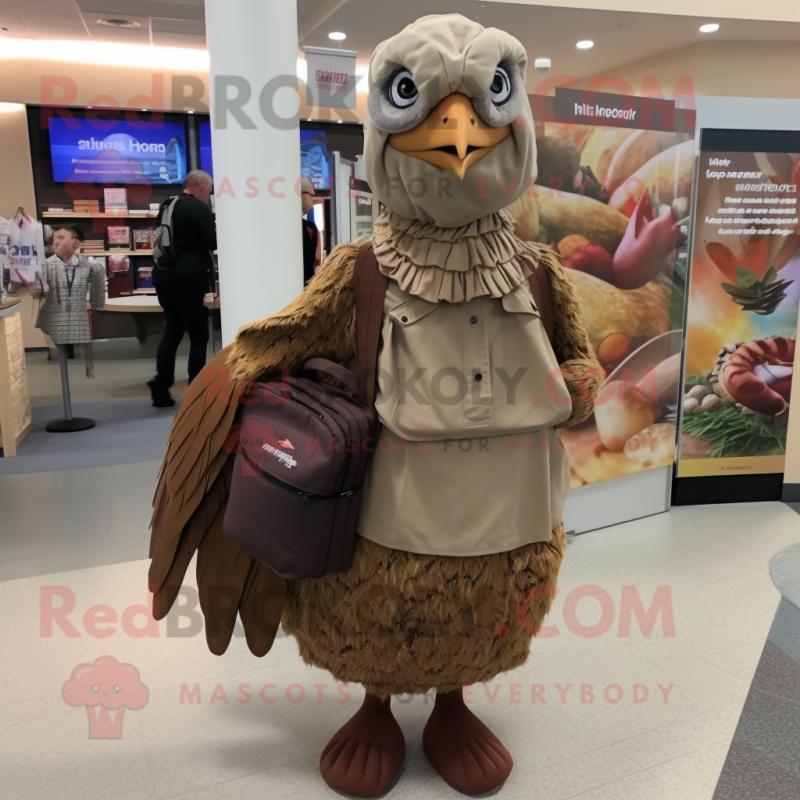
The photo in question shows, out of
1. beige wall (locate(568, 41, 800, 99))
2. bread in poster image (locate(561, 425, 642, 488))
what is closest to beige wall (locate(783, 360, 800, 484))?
bread in poster image (locate(561, 425, 642, 488))

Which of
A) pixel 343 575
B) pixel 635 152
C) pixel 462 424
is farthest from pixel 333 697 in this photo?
pixel 635 152

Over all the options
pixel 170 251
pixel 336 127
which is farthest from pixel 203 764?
pixel 336 127

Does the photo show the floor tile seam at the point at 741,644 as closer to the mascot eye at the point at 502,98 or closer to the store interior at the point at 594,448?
the store interior at the point at 594,448

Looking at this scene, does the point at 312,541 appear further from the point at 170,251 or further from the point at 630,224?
the point at 170,251

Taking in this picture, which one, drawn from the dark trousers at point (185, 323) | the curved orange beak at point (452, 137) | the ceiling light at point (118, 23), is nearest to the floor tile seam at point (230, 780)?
the curved orange beak at point (452, 137)

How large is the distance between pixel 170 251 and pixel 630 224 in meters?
3.13

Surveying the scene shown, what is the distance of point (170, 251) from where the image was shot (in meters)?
5.05

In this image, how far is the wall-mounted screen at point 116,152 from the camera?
7.88m

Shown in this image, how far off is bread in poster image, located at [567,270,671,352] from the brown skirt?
67.3 inches

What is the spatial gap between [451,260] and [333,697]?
142cm

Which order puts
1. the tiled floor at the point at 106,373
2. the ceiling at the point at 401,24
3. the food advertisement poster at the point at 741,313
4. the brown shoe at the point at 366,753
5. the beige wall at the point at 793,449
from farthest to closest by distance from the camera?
the tiled floor at the point at 106,373 → the ceiling at the point at 401,24 → the beige wall at the point at 793,449 → the food advertisement poster at the point at 741,313 → the brown shoe at the point at 366,753

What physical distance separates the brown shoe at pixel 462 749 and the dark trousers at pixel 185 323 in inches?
145

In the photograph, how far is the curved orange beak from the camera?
132 centimetres

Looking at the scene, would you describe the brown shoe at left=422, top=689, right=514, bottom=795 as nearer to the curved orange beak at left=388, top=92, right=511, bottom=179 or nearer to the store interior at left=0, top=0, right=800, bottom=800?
the store interior at left=0, top=0, right=800, bottom=800
